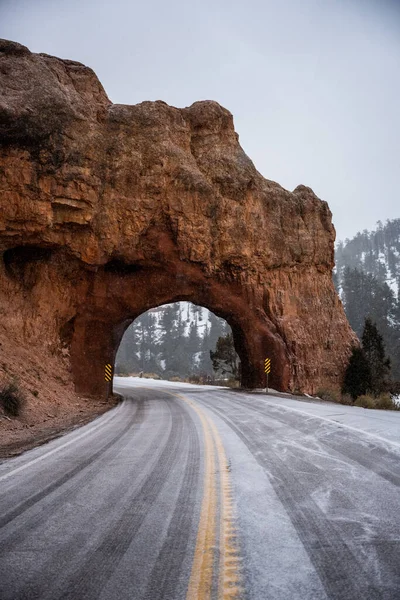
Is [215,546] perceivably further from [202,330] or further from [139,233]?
[202,330]

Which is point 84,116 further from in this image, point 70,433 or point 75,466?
point 75,466

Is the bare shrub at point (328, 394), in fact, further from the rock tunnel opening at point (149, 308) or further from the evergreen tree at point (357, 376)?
the evergreen tree at point (357, 376)

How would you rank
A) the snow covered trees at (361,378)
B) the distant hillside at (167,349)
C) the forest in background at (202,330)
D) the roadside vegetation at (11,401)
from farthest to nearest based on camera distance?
the distant hillside at (167,349), the forest in background at (202,330), the snow covered trees at (361,378), the roadside vegetation at (11,401)

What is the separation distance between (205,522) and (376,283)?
7085cm

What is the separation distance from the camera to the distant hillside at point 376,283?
55.3 metres

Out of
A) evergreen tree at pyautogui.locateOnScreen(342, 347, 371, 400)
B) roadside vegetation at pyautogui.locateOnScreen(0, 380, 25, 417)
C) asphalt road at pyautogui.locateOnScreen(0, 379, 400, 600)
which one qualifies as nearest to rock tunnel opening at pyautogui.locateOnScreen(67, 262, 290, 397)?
evergreen tree at pyautogui.locateOnScreen(342, 347, 371, 400)

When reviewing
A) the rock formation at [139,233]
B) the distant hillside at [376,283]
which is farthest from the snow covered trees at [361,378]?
the distant hillside at [376,283]

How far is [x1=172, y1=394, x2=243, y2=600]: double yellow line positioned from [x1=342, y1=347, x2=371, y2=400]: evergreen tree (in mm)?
23424

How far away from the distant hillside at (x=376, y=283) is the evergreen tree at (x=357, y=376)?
20.7 meters

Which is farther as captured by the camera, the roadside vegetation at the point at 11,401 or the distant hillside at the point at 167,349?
the distant hillside at the point at 167,349

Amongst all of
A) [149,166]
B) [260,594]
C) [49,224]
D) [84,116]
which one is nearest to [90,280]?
[49,224]

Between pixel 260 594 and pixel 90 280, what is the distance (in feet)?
68.8

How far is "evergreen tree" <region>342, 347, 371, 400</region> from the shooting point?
25.9 meters

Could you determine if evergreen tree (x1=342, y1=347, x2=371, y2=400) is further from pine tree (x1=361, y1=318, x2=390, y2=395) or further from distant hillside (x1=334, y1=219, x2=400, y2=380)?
distant hillside (x1=334, y1=219, x2=400, y2=380)
